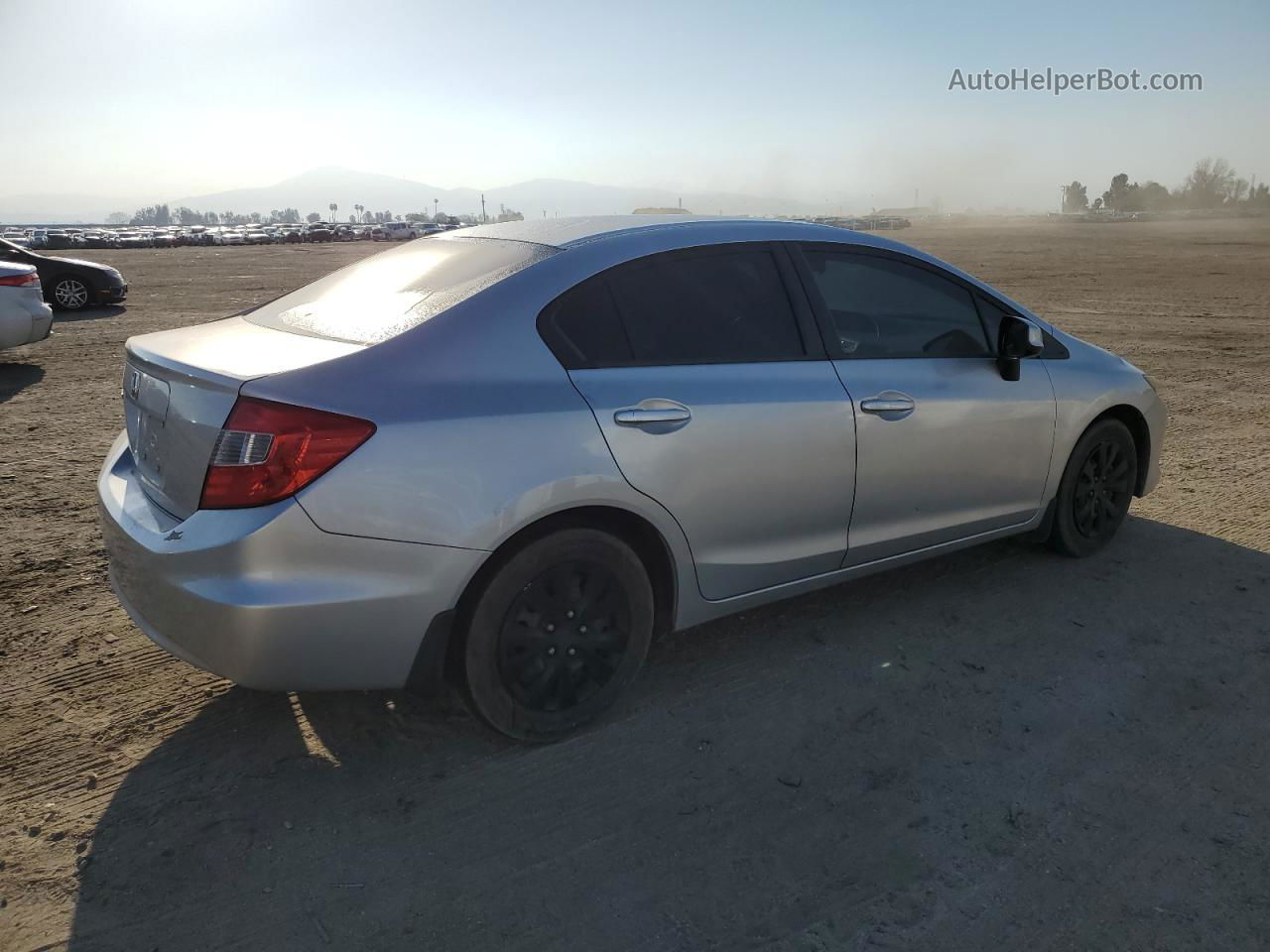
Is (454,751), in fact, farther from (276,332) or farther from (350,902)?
(276,332)

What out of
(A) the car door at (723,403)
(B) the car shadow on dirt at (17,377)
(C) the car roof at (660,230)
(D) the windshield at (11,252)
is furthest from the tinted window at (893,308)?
(D) the windshield at (11,252)

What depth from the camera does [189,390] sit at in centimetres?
288

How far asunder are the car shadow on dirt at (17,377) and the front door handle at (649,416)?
25.0ft

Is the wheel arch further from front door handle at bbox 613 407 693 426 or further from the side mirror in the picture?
front door handle at bbox 613 407 693 426

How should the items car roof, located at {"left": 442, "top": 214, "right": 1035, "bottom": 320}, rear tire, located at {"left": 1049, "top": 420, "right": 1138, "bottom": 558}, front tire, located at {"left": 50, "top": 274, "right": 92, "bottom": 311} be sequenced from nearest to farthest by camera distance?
car roof, located at {"left": 442, "top": 214, "right": 1035, "bottom": 320}
rear tire, located at {"left": 1049, "top": 420, "right": 1138, "bottom": 558}
front tire, located at {"left": 50, "top": 274, "right": 92, "bottom": 311}

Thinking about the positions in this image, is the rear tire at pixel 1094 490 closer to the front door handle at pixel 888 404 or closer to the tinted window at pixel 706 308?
the front door handle at pixel 888 404

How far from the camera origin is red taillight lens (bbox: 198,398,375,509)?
267cm

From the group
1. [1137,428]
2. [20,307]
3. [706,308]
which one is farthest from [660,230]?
[20,307]

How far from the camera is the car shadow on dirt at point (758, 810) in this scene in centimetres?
245

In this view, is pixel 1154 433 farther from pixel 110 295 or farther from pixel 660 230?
pixel 110 295

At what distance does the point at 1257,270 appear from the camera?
2541 centimetres

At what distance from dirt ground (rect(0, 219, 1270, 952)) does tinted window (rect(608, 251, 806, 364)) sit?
48.2 inches

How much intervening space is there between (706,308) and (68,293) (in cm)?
1598

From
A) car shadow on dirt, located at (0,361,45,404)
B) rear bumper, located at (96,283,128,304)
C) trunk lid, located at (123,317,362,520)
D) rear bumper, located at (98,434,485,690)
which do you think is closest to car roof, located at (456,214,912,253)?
trunk lid, located at (123,317,362,520)
